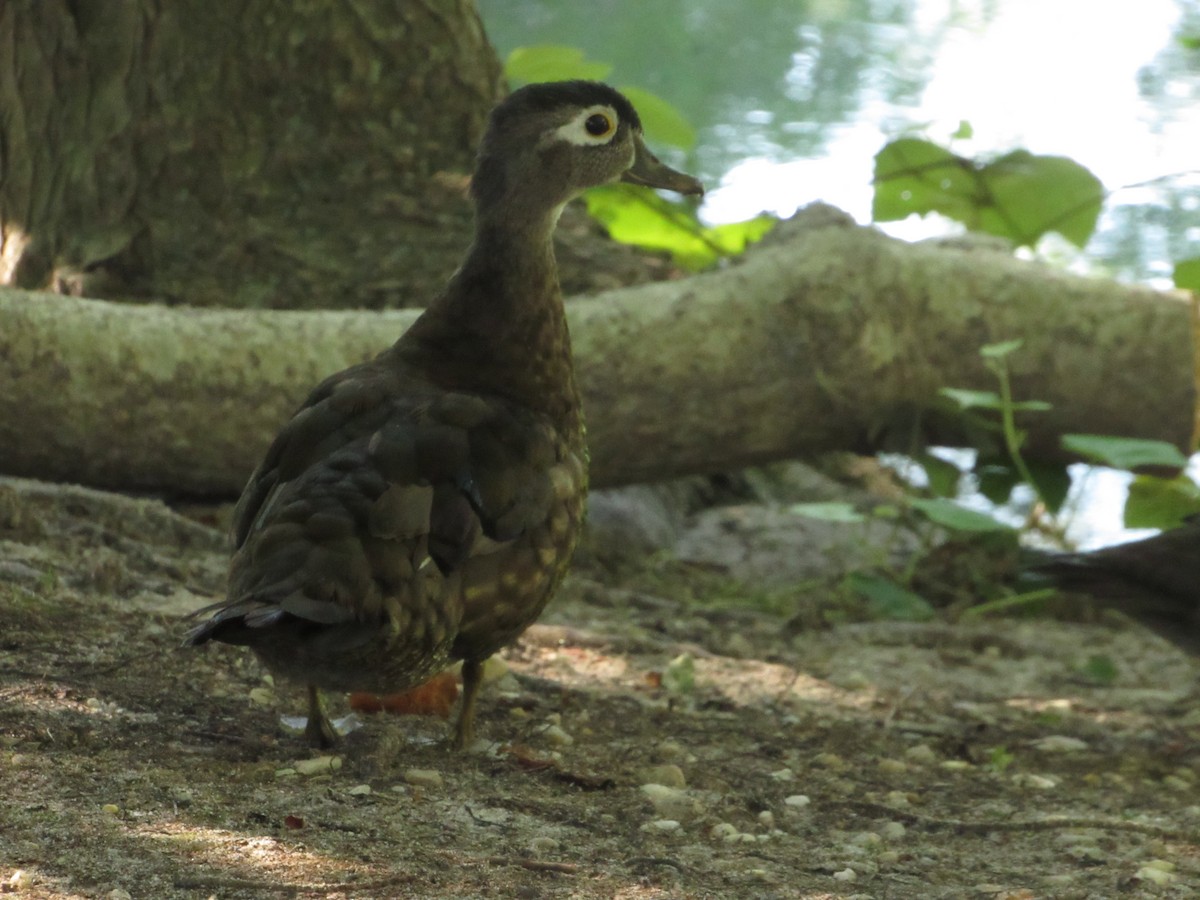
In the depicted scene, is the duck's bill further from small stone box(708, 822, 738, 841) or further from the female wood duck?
small stone box(708, 822, 738, 841)

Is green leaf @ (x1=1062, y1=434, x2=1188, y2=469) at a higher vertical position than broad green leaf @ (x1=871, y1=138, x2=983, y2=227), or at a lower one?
lower

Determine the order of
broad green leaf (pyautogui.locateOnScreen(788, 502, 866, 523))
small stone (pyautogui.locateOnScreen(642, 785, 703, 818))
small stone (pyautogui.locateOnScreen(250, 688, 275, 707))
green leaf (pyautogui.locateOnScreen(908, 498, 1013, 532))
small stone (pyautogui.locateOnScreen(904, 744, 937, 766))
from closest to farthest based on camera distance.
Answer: small stone (pyautogui.locateOnScreen(642, 785, 703, 818)), small stone (pyautogui.locateOnScreen(250, 688, 275, 707)), small stone (pyautogui.locateOnScreen(904, 744, 937, 766)), green leaf (pyautogui.locateOnScreen(908, 498, 1013, 532)), broad green leaf (pyautogui.locateOnScreen(788, 502, 866, 523))

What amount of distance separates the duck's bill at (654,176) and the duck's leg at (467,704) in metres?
1.27

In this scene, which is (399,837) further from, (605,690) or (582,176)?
(582,176)

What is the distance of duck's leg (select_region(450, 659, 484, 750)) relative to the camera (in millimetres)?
2996

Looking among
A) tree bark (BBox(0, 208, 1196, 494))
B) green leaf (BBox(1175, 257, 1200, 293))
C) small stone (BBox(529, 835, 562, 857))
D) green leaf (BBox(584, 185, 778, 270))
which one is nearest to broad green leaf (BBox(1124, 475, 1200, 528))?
tree bark (BBox(0, 208, 1196, 494))

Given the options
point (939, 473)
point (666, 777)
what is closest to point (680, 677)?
point (666, 777)

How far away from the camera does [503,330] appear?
316 centimetres

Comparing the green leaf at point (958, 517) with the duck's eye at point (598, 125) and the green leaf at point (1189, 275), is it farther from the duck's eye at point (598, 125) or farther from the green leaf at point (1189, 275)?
the duck's eye at point (598, 125)

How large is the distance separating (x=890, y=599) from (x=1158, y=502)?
984 mm

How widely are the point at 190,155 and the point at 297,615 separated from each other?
9.48 ft

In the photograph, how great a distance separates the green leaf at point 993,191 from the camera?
5801mm

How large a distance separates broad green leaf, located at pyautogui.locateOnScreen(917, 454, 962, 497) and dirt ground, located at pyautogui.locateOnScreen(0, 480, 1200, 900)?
3.13 feet

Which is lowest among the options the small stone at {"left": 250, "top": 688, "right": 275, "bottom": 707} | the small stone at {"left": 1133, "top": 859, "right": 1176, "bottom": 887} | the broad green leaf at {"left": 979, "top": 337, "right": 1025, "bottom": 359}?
the small stone at {"left": 250, "top": 688, "right": 275, "bottom": 707}
